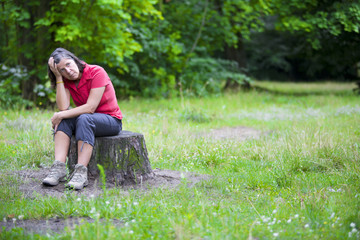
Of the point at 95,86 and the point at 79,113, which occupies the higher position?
the point at 95,86

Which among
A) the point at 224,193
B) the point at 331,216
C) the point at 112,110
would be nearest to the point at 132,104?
the point at 112,110

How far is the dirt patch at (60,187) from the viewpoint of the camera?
3.22 metres

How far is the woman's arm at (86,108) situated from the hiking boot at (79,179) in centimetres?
57

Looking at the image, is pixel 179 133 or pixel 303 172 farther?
pixel 179 133

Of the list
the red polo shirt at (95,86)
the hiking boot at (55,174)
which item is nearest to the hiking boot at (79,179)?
the hiking boot at (55,174)

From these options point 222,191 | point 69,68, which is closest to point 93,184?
point 69,68

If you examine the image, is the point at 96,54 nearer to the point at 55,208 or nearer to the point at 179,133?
the point at 179,133

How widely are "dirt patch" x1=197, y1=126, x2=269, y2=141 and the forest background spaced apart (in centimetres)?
202

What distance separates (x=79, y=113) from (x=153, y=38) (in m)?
10.1

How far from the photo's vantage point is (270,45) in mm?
25953

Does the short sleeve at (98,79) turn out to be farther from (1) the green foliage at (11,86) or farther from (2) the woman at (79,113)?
(1) the green foliage at (11,86)

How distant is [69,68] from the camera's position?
14.3ft

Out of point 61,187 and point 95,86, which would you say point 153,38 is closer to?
point 95,86

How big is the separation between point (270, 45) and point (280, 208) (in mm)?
23689
